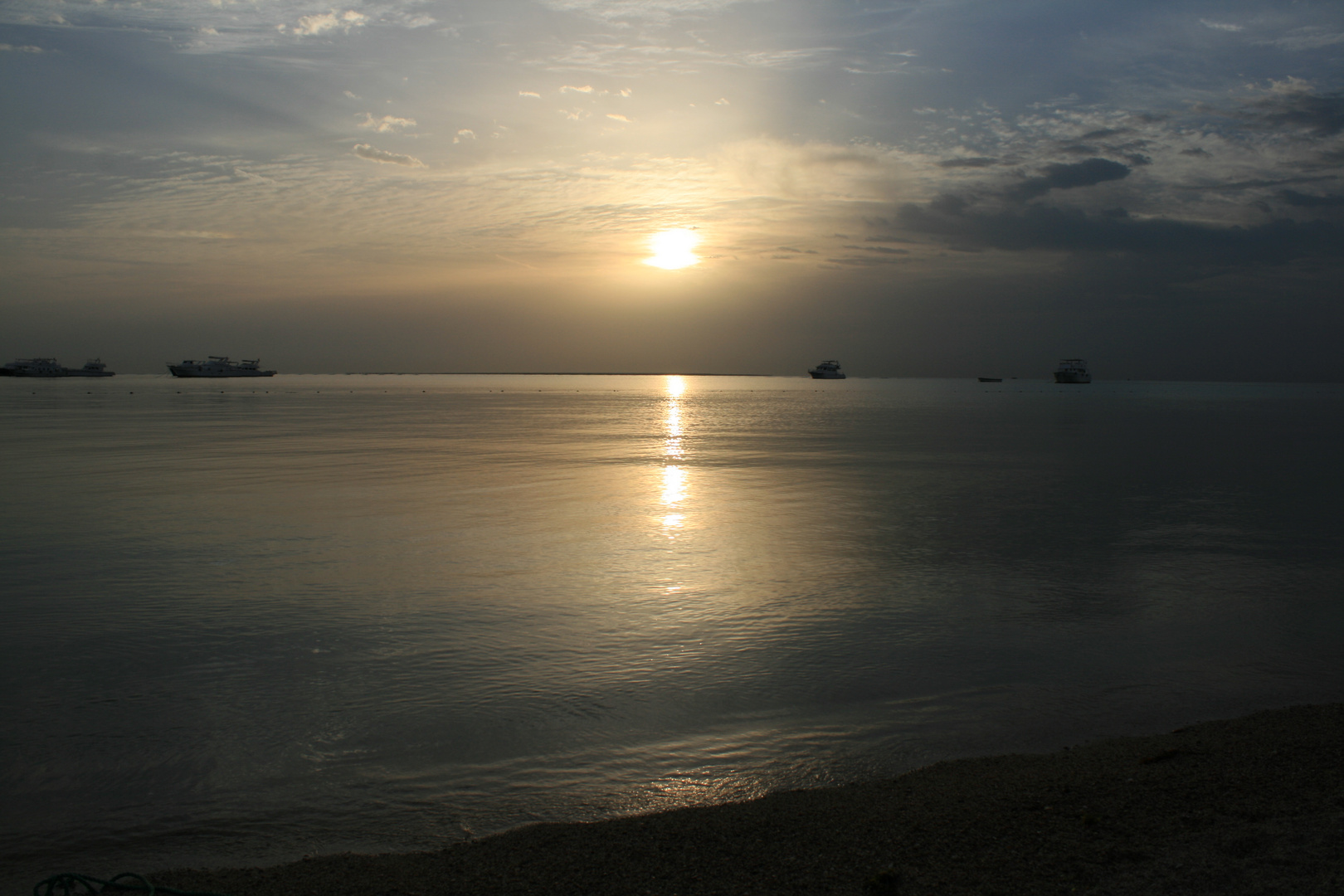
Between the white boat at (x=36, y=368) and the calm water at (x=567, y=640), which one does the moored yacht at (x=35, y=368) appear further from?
the calm water at (x=567, y=640)

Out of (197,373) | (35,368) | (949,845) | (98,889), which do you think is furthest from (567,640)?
(35,368)

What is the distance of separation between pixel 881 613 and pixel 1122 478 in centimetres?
1654

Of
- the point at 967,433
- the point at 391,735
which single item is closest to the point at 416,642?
the point at 391,735

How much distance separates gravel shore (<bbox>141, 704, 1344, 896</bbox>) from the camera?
14.0 feet

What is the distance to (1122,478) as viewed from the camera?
23250mm

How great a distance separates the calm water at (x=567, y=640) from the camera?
226 inches

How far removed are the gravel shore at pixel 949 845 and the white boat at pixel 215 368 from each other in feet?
566

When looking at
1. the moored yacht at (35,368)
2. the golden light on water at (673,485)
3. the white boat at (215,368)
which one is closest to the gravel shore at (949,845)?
the golden light on water at (673,485)

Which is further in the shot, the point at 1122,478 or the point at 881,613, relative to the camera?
the point at 1122,478

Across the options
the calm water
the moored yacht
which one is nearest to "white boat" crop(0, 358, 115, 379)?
the moored yacht

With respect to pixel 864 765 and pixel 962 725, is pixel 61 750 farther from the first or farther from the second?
pixel 962 725

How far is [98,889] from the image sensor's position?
455 centimetres

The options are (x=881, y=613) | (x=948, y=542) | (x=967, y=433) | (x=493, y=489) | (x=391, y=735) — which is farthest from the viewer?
(x=967, y=433)

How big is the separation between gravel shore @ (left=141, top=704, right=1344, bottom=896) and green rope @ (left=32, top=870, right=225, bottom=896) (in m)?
0.13
